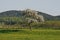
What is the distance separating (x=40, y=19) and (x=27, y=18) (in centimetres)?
615

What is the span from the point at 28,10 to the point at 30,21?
5.67 metres

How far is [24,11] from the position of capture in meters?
95.8

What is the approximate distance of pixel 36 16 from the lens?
96938mm

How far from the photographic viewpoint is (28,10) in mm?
96438

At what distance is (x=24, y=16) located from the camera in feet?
312

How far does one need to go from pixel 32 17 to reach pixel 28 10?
10.7 feet

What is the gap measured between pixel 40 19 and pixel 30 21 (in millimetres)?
5508

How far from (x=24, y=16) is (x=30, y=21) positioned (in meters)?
3.77

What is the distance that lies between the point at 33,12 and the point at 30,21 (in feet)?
18.8

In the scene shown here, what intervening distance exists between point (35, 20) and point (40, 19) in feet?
10.8

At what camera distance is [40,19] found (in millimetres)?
96625

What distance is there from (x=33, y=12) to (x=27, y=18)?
5.15 meters

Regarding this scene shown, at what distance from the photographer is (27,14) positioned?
A: 94688 millimetres

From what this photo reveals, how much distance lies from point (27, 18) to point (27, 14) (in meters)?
2.03
